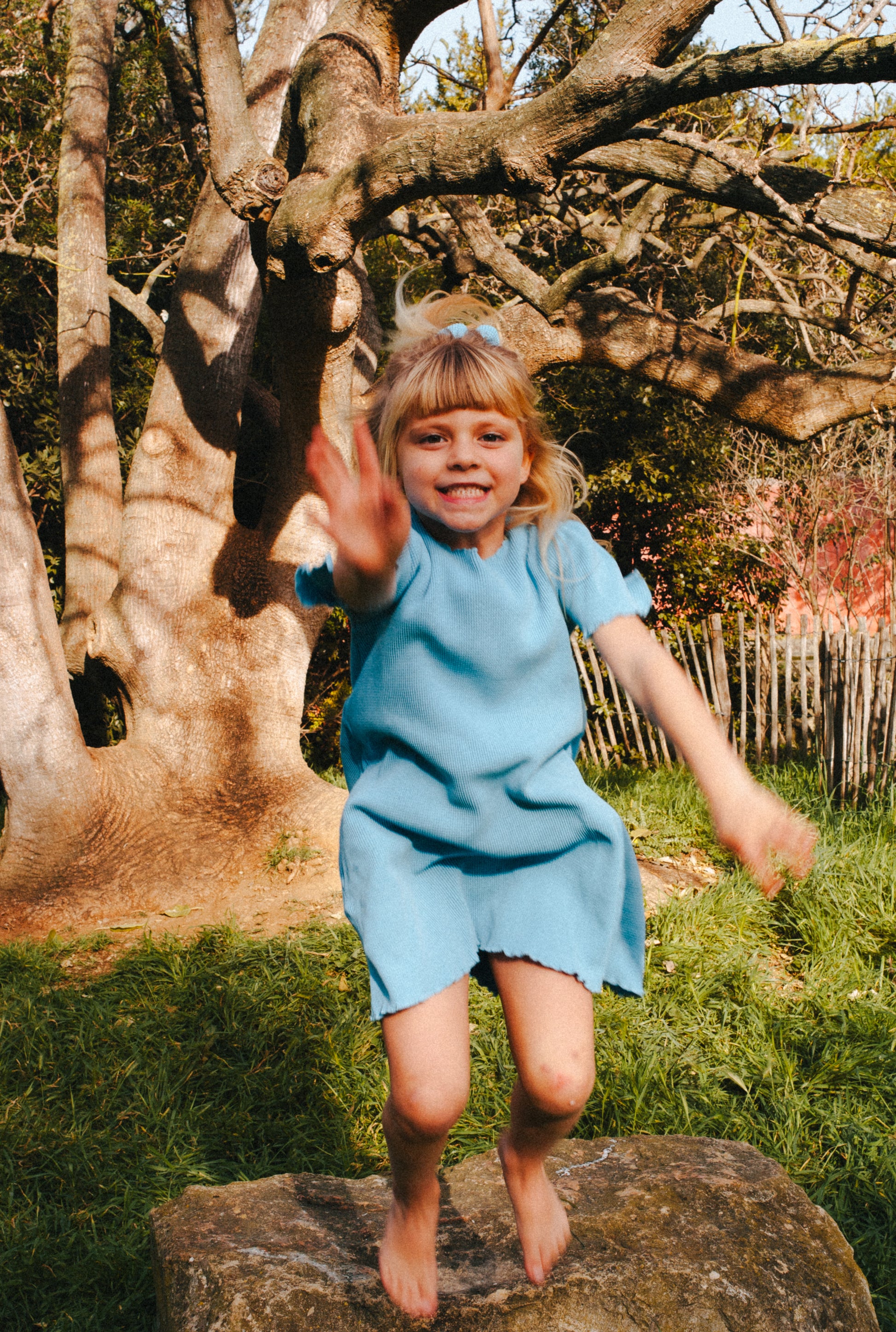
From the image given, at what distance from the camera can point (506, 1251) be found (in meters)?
2.27

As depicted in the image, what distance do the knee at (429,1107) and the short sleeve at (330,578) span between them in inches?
35.7

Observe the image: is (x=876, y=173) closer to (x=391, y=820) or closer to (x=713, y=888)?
(x=713, y=888)

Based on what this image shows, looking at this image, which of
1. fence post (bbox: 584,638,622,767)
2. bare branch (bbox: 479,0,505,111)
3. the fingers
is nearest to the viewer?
the fingers

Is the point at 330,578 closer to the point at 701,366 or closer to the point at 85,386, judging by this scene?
the point at 701,366

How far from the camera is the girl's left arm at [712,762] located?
1598mm

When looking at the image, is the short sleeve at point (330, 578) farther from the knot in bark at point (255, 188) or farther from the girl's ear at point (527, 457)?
the knot in bark at point (255, 188)

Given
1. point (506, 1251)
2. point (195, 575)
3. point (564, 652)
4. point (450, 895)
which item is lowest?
point (506, 1251)

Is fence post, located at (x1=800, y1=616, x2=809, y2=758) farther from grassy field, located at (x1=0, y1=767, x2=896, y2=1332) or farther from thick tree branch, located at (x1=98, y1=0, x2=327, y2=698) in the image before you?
thick tree branch, located at (x1=98, y1=0, x2=327, y2=698)

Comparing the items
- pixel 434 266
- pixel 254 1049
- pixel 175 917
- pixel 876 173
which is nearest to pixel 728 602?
pixel 876 173

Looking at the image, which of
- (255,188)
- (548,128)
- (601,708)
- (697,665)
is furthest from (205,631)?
(697,665)

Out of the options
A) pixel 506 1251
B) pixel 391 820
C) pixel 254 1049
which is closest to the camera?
pixel 391 820

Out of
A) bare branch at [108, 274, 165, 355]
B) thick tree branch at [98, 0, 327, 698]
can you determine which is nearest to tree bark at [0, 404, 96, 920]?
thick tree branch at [98, 0, 327, 698]

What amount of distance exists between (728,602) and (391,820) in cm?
730

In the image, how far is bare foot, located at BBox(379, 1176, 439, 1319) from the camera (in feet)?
6.51
